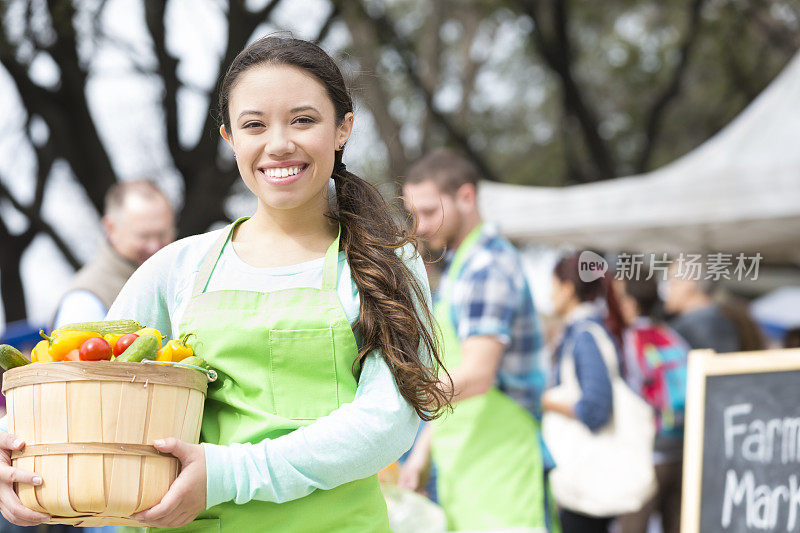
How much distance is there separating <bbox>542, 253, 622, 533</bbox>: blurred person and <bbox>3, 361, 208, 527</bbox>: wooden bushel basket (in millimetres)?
3715

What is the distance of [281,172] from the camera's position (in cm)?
195

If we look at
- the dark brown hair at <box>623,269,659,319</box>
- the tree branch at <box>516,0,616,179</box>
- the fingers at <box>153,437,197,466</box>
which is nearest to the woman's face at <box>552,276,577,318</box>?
the dark brown hair at <box>623,269,659,319</box>

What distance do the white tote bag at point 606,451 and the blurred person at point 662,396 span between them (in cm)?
35

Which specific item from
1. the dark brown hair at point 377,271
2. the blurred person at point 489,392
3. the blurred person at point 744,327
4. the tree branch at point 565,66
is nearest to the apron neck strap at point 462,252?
the blurred person at point 489,392

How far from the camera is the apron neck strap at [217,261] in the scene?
1.95 m

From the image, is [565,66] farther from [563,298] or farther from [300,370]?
[300,370]

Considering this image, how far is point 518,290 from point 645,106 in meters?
14.6

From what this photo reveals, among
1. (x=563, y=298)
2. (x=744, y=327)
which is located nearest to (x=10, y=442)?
(x=563, y=298)

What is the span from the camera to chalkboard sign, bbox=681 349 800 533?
12.9 ft

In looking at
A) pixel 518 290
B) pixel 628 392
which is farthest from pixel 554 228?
pixel 518 290

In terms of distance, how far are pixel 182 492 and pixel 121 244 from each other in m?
2.80

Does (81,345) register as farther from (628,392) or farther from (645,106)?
(645,106)

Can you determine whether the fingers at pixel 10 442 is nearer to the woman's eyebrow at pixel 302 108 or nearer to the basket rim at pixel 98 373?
the basket rim at pixel 98 373

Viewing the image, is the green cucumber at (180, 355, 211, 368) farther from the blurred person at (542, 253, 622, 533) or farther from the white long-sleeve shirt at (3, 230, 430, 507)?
the blurred person at (542, 253, 622, 533)
